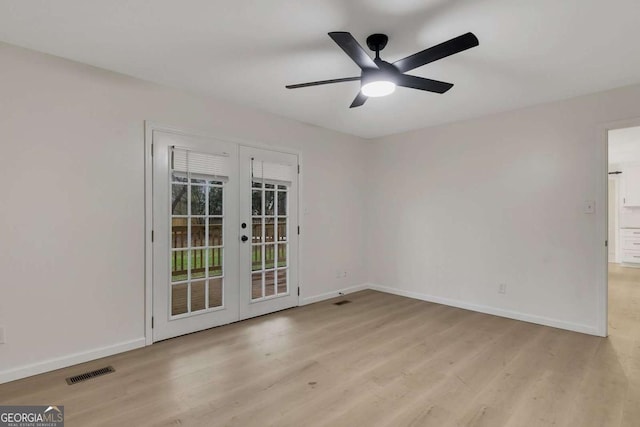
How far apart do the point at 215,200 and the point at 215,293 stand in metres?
1.04

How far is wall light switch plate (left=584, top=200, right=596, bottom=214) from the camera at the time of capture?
3.38 metres

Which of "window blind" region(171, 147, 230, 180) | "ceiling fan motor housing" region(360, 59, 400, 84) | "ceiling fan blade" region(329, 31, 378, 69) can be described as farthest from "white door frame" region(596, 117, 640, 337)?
"window blind" region(171, 147, 230, 180)

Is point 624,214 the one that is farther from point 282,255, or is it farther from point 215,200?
point 215,200

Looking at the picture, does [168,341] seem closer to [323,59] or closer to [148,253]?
[148,253]

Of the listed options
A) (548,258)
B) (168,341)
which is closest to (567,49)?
(548,258)

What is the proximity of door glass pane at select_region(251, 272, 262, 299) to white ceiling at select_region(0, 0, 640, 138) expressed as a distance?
211cm

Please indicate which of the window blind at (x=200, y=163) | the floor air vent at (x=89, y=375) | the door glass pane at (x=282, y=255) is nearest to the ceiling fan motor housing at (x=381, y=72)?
the window blind at (x=200, y=163)

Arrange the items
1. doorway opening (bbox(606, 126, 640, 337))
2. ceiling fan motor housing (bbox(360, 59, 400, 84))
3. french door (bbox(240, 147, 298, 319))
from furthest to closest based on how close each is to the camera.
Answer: doorway opening (bbox(606, 126, 640, 337))
french door (bbox(240, 147, 298, 319))
ceiling fan motor housing (bbox(360, 59, 400, 84))

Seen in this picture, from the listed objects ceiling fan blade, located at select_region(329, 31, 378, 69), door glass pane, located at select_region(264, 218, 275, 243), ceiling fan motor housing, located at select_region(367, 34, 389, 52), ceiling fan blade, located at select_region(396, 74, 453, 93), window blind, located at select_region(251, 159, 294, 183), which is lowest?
door glass pane, located at select_region(264, 218, 275, 243)

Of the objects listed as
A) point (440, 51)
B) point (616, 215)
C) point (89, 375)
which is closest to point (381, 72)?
point (440, 51)

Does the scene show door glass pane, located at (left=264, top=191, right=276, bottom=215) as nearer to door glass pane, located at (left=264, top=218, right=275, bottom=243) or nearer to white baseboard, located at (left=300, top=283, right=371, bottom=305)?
door glass pane, located at (left=264, top=218, right=275, bottom=243)

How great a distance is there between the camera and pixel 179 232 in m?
3.35

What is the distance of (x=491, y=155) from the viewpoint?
13.5 feet

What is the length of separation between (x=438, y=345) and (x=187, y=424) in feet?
Result: 7.47
